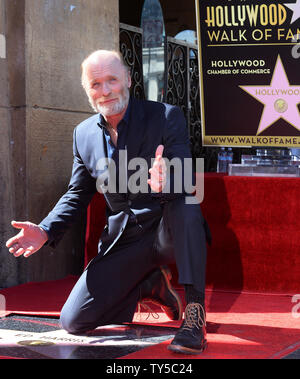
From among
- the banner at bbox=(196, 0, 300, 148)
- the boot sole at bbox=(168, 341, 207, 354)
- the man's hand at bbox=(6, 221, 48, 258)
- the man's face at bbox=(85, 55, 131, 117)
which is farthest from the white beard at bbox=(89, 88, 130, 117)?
the banner at bbox=(196, 0, 300, 148)

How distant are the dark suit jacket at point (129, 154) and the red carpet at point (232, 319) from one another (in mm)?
569

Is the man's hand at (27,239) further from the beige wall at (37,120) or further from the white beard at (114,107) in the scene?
the beige wall at (37,120)

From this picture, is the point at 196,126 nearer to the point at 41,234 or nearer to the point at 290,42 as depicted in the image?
the point at 290,42

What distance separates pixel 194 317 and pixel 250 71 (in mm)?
1895

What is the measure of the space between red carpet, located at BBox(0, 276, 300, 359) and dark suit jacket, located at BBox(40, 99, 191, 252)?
0.57 metres

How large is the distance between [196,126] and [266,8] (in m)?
3.17

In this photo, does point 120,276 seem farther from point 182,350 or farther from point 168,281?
point 182,350

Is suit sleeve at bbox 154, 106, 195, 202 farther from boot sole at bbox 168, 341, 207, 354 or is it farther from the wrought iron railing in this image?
the wrought iron railing

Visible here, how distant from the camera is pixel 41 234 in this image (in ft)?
9.53

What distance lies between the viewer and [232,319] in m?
3.29

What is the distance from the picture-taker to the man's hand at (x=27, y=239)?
2.79 metres

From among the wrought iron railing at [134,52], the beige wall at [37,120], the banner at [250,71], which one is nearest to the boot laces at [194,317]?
the banner at [250,71]

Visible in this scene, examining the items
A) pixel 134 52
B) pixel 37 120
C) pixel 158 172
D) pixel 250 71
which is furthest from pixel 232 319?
pixel 134 52

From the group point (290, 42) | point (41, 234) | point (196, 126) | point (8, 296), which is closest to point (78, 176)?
point (41, 234)
